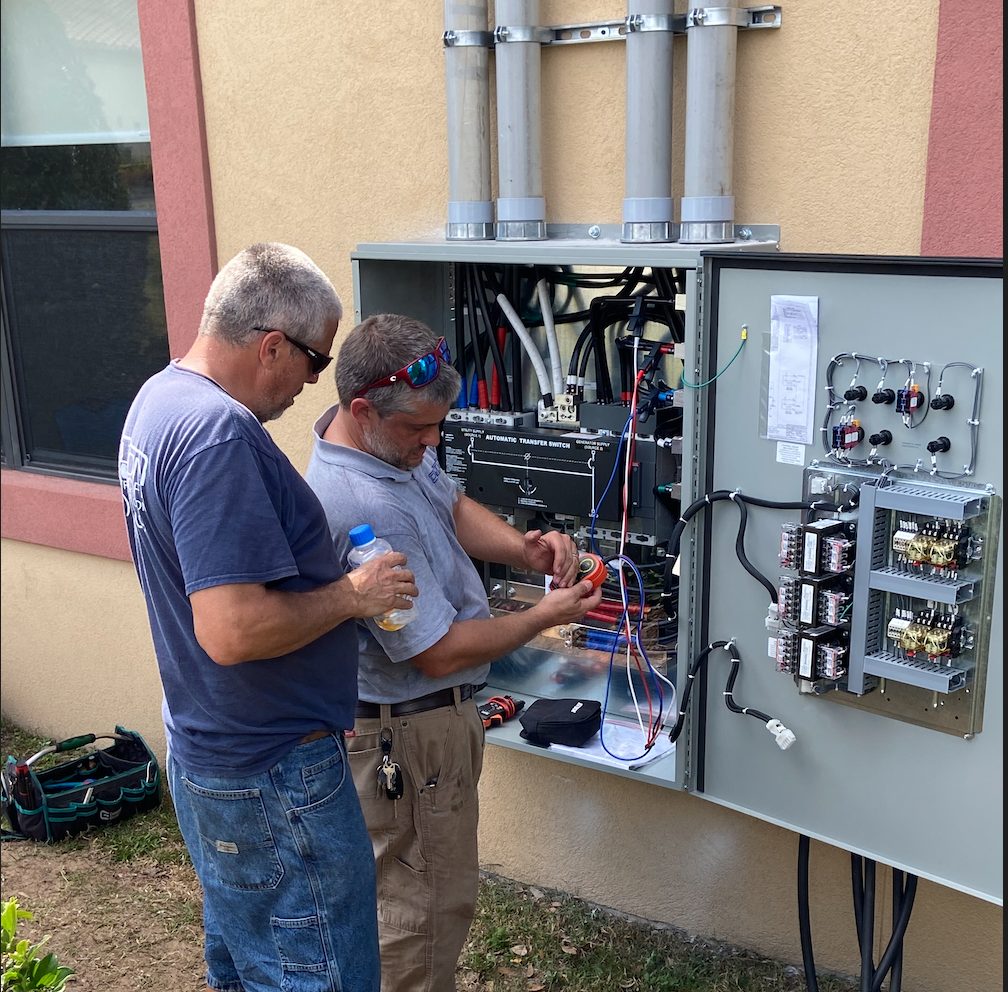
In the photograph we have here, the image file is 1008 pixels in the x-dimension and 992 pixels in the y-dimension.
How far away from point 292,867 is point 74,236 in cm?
334

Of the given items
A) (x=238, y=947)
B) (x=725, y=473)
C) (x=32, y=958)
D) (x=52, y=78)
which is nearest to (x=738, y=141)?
(x=725, y=473)

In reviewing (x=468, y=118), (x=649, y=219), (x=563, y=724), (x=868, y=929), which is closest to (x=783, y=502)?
(x=649, y=219)

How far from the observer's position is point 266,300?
2.24 metres

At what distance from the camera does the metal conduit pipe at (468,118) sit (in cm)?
321

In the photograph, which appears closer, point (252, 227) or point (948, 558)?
point (948, 558)

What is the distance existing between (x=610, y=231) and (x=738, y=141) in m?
0.43

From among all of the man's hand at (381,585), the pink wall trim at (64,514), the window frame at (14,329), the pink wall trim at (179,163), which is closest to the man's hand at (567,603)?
the man's hand at (381,585)

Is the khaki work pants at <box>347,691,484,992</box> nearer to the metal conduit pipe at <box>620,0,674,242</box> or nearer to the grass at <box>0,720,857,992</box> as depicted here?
the grass at <box>0,720,857,992</box>

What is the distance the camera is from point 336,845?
7.63 feet

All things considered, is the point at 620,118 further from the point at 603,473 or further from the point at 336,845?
the point at 336,845

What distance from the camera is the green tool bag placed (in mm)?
4387

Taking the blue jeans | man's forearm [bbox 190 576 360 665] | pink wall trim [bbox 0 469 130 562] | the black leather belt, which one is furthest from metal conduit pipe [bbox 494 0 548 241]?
pink wall trim [bbox 0 469 130 562]

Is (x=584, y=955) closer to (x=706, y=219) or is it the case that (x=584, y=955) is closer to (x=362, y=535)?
(x=362, y=535)

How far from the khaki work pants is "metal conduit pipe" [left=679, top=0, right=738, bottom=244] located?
133cm
